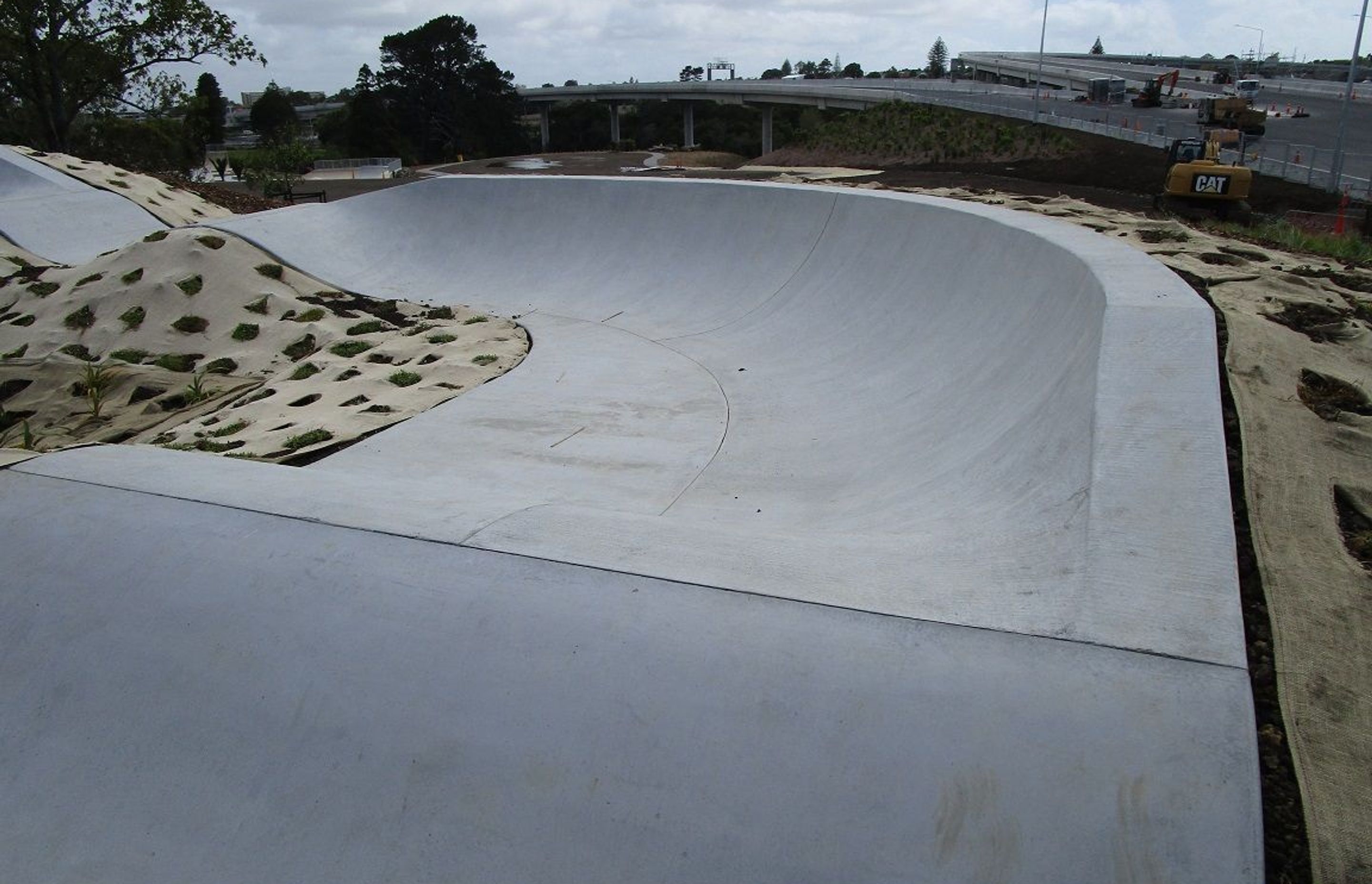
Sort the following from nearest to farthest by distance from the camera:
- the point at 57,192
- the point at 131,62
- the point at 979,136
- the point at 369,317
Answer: the point at 369,317
the point at 57,192
the point at 979,136
the point at 131,62

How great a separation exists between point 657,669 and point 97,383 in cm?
967

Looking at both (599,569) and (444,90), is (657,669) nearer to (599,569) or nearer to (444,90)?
(599,569)

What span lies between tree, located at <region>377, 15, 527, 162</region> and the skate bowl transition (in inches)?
2984

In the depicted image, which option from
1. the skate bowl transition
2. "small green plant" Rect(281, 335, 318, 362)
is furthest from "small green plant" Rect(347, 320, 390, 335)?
the skate bowl transition

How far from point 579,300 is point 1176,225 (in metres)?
8.06

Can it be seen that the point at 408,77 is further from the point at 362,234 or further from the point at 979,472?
the point at 979,472

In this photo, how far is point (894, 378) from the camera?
802 cm

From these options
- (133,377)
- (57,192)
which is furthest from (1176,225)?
(57,192)

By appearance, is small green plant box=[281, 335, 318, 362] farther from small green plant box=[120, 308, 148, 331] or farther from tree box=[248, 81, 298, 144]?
tree box=[248, 81, 298, 144]

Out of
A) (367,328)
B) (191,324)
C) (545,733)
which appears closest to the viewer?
(545,733)

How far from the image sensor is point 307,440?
7.89 meters

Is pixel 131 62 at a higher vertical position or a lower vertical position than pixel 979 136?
higher

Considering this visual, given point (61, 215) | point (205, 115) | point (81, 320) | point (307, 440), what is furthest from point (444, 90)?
point (307, 440)

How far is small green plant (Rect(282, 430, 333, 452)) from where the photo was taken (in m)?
7.75
